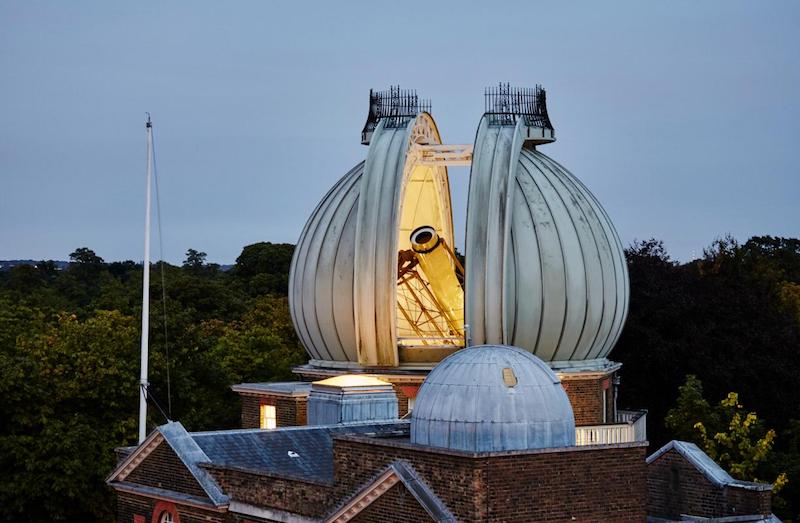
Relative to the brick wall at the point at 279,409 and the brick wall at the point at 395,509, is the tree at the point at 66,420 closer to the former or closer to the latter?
the brick wall at the point at 279,409

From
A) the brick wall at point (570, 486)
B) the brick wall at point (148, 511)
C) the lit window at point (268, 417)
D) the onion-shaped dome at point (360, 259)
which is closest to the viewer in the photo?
the brick wall at point (570, 486)

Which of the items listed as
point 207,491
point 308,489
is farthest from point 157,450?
point 308,489

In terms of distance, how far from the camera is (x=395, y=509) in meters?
26.8

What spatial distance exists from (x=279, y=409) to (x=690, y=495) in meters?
13.5

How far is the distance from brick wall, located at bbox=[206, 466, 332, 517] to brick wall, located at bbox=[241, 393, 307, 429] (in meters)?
8.90

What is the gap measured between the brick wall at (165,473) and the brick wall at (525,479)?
5.46 metres

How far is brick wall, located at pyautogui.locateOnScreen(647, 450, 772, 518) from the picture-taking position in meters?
31.7

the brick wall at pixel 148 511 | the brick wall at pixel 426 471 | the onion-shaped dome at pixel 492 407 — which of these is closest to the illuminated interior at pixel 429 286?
the brick wall at pixel 148 511

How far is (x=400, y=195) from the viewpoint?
1626 inches

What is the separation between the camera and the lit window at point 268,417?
A: 42.5 meters

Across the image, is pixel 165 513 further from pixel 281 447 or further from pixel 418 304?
pixel 418 304

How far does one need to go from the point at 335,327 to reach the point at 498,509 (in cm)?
1697

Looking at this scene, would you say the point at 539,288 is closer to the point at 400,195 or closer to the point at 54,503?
the point at 400,195

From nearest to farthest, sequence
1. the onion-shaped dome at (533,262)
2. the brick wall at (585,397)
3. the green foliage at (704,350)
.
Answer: the onion-shaped dome at (533,262), the brick wall at (585,397), the green foliage at (704,350)
